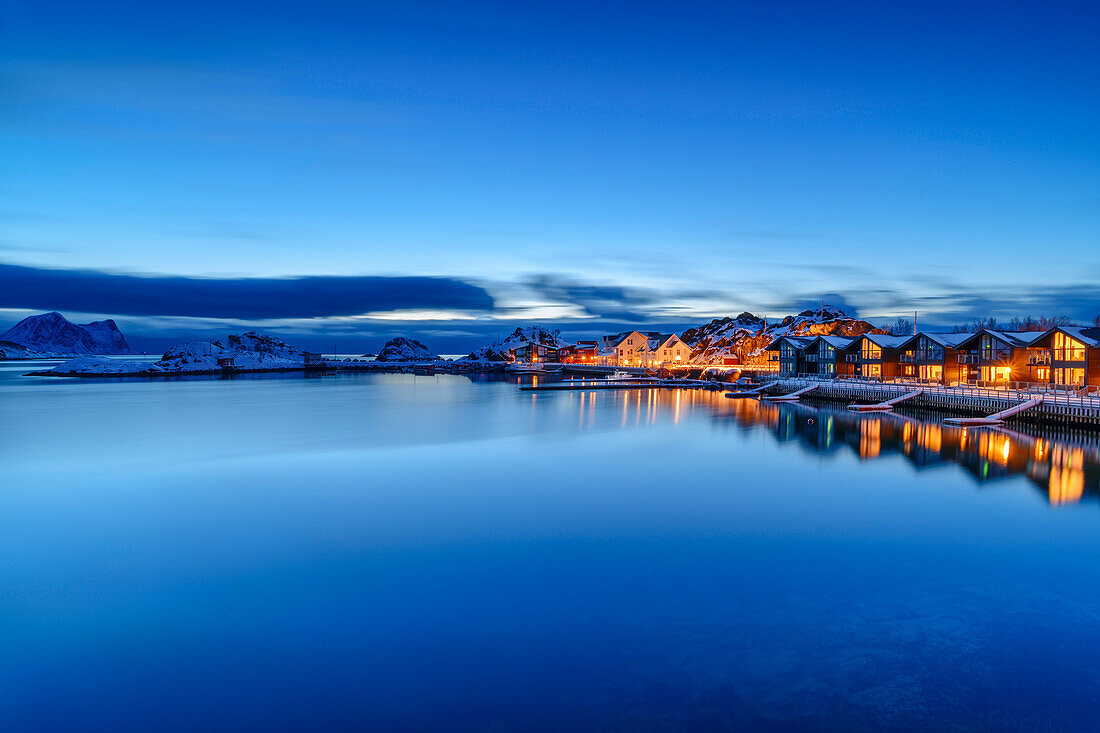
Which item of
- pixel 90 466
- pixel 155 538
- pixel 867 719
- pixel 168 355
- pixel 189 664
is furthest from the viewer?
pixel 168 355

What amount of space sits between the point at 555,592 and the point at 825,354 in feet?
188

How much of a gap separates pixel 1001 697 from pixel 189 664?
36.1 feet

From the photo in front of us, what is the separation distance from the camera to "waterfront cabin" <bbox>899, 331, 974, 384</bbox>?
49062mm

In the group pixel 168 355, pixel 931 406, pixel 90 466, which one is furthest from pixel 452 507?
pixel 168 355

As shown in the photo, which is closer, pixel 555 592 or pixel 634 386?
pixel 555 592

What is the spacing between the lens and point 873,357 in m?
56.1

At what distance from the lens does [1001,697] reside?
7.93m

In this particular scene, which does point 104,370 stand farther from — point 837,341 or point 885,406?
point 885,406

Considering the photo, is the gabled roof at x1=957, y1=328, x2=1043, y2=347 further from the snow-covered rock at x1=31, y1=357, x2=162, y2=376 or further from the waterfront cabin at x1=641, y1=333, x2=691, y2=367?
the snow-covered rock at x1=31, y1=357, x2=162, y2=376

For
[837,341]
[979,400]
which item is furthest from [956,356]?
[837,341]

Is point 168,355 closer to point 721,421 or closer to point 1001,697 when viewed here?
point 721,421

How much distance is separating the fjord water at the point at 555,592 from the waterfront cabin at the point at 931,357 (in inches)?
920

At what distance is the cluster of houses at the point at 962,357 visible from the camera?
39.6 metres

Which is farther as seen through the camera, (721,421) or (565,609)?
(721,421)
